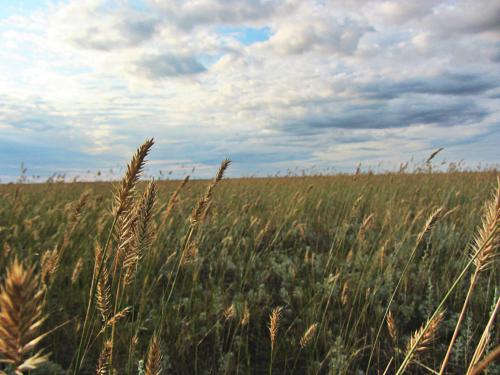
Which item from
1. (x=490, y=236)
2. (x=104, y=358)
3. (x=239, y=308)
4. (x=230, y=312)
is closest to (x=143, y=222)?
(x=104, y=358)

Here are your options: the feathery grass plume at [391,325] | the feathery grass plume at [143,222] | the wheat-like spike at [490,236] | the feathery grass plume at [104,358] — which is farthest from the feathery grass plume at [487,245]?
the feathery grass plume at [104,358]

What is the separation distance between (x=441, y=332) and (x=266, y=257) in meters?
1.94

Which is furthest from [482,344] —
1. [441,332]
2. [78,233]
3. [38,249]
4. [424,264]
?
[78,233]

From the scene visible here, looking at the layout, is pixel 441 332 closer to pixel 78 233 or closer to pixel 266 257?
pixel 266 257

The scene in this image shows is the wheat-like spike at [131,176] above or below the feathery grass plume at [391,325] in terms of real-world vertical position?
above

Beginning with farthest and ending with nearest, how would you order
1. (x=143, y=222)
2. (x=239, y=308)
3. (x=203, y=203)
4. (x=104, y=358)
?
1. (x=239, y=308)
2. (x=203, y=203)
3. (x=104, y=358)
4. (x=143, y=222)

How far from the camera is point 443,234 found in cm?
507

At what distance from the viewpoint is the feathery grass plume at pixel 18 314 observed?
502 mm

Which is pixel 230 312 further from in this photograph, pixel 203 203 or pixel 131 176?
pixel 131 176

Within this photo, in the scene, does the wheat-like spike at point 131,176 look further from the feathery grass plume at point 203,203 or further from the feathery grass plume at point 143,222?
the feathery grass plume at point 203,203

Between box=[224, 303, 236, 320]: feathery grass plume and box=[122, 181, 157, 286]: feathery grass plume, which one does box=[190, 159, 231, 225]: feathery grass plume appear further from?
box=[224, 303, 236, 320]: feathery grass plume

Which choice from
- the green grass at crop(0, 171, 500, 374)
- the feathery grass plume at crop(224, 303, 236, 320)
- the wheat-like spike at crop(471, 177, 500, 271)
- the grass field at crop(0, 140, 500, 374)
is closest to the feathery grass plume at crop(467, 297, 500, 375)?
the grass field at crop(0, 140, 500, 374)

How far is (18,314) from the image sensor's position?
51cm

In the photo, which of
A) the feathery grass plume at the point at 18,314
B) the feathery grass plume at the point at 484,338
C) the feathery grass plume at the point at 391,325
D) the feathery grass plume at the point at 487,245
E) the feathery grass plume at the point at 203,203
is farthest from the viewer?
the feathery grass plume at the point at 391,325
